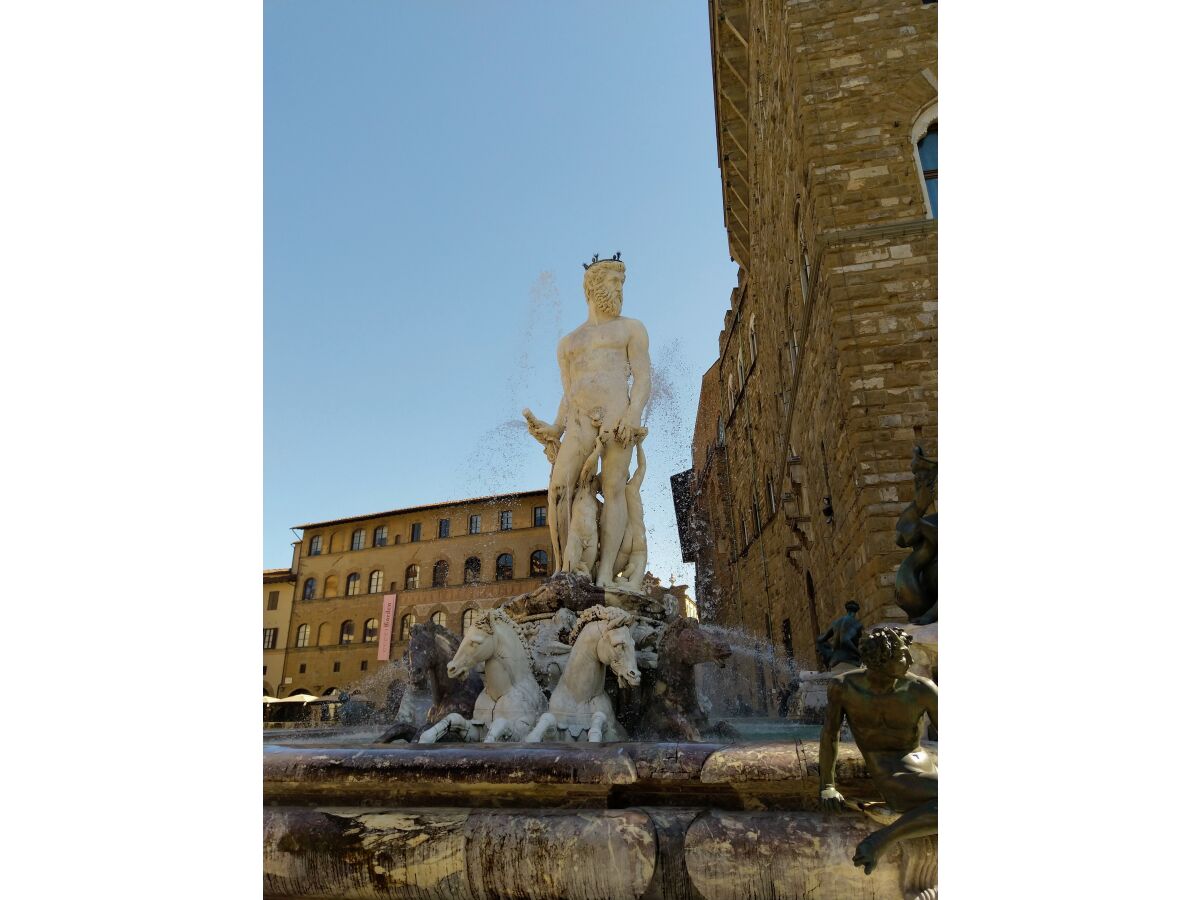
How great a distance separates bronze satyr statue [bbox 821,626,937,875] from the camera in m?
1.96

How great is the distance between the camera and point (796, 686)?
5617 millimetres

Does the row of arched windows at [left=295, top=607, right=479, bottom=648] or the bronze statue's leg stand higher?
the bronze statue's leg

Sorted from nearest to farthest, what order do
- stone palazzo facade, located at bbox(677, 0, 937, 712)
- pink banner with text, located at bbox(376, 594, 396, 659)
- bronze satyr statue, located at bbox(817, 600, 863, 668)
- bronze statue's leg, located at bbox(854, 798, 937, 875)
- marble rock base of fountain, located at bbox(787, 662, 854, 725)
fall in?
bronze statue's leg, located at bbox(854, 798, 937, 875), marble rock base of fountain, located at bbox(787, 662, 854, 725), bronze satyr statue, located at bbox(817, 600, 863, 668), stone palazzo facade, located at bbox(677, 0, 937, 712), pink banner with text, located at bbox(376, 594, 396, 659)

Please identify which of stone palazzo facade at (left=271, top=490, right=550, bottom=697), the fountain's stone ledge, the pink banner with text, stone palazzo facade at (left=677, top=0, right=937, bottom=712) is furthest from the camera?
stone palazzo facade at (left=271, top=490, right=550, bottom=697)

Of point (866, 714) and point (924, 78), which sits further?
point (924, 78)

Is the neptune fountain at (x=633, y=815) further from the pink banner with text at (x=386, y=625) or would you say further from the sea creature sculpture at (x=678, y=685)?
the pink banner with text at (x=386, y=625)

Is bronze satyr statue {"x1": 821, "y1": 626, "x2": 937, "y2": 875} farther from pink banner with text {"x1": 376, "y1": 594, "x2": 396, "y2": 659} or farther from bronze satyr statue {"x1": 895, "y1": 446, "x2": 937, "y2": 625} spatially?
pink banner with text {"x1": 376, "y1": 594, "x2": 396, "y2": 659}

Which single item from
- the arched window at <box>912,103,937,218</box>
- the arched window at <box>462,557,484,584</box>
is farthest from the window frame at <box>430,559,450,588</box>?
the arched window at <box>912,103,937,218</box>

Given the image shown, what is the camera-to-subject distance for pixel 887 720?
203 centimetres

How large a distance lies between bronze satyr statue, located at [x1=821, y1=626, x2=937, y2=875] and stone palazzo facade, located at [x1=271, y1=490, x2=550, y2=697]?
31.4 m

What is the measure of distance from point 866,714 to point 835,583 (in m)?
7.95

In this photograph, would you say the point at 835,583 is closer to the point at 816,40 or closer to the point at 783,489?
the point at 783,489

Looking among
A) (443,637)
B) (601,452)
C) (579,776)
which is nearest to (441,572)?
(601,452)
